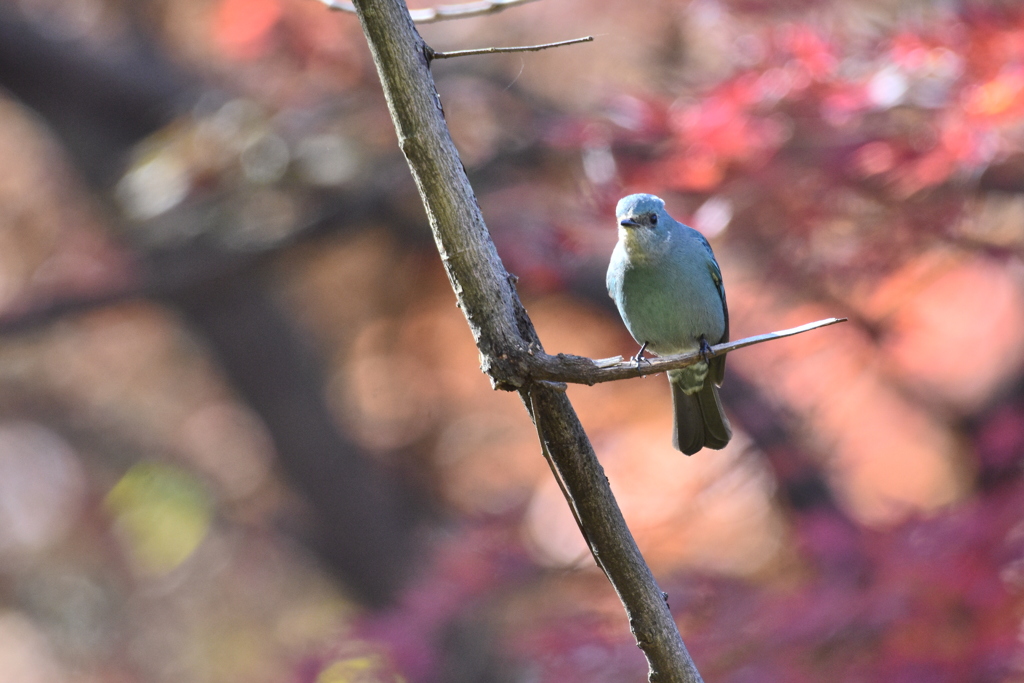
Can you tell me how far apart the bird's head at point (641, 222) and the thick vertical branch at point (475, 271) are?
910mm

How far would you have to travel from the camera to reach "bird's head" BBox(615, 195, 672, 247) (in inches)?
87.5

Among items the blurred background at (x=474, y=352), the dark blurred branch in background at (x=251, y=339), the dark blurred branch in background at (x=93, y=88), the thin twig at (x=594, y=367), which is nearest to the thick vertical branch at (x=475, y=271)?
the thin twig at (x=594, y=367)

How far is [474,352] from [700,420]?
4982 mm

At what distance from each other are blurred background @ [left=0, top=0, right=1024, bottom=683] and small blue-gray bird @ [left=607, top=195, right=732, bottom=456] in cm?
138

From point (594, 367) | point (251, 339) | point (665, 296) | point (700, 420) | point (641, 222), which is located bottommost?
point (594, 367)

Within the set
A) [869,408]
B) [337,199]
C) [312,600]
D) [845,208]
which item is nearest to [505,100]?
[337,199]

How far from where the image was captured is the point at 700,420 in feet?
6.89

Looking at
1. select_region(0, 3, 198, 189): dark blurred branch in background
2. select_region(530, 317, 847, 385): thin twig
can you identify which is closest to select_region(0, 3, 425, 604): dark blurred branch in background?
select_region(0, 3, 198, 189): dark blurred branch in background

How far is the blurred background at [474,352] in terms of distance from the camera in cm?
363

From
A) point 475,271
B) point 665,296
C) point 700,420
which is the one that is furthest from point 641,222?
point 475,271

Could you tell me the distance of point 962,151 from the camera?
11.3ft

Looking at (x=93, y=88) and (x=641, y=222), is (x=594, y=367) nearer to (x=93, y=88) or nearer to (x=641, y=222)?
(x=641, y=222)

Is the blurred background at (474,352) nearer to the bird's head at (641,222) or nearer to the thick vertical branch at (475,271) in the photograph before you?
the bird's head at (641,222)

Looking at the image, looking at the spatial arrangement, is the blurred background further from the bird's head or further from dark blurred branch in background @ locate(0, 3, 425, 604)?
the bird's head
